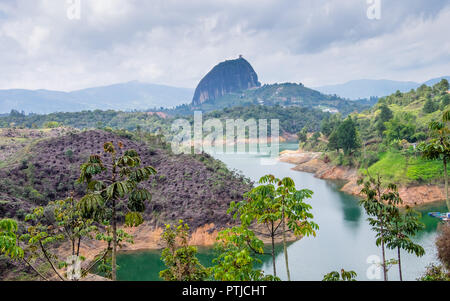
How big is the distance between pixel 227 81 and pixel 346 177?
149583 mm

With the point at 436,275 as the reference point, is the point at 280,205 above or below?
above

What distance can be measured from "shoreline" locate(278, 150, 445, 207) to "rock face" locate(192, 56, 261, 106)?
13178 cm

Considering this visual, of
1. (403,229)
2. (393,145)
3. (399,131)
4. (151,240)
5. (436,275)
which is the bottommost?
(151,240)

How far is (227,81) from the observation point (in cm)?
17600

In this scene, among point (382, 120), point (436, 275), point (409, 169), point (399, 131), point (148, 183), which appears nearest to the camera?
point (436, 275)

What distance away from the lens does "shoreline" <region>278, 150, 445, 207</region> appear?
76.2 ft

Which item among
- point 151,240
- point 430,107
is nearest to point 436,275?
point 151,240

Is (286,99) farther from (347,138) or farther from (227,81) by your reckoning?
(347,138)

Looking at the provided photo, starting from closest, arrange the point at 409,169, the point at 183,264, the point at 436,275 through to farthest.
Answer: the point at 183,264 → the point at 436,275 → the point at 409,169

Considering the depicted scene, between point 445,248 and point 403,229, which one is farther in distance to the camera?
point 445,248

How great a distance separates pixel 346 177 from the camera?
3183 cm

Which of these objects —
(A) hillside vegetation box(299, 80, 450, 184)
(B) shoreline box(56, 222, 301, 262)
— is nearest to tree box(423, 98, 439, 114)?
(A) hillside vegetation box(299, 80, 450, 184)
